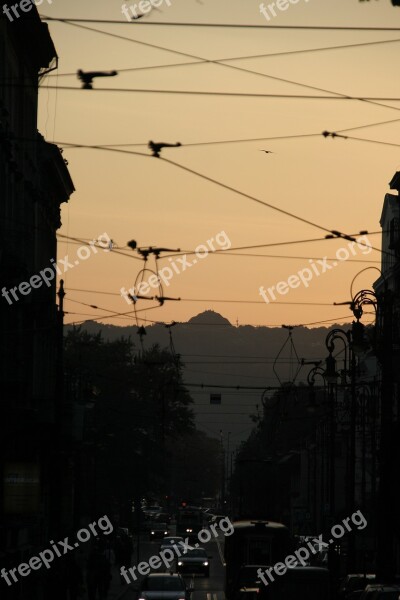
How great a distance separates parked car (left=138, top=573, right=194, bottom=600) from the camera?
137ft

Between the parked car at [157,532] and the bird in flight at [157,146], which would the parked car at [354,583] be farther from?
the parked car at [157,532]

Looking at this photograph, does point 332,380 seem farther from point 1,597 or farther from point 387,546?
→ point 1,597

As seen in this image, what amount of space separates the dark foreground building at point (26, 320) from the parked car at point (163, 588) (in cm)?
284

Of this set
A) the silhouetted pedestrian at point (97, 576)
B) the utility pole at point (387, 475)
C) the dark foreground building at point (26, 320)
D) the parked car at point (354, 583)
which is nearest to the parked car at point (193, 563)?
the dark foreground building at point (26, 320)

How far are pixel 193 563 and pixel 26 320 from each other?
1330 inches

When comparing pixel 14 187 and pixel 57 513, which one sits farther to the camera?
pixel 14 187

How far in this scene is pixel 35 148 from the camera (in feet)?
161

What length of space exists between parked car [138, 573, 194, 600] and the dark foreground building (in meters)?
2.84

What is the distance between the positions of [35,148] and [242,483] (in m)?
44.9

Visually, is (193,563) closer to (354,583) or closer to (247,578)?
(247,578)

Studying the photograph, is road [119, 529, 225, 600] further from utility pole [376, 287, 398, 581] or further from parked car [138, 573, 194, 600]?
utility pole [376, 287, 398, 581]

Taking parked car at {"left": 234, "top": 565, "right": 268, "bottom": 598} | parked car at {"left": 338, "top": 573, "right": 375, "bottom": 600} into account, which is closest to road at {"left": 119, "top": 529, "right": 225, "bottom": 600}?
parked car at {"left": 234, "top": 565, "right": 268, "bottom": 598}

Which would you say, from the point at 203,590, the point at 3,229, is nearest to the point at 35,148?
the point at 3,229

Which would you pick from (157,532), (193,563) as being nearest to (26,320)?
(193,563)
